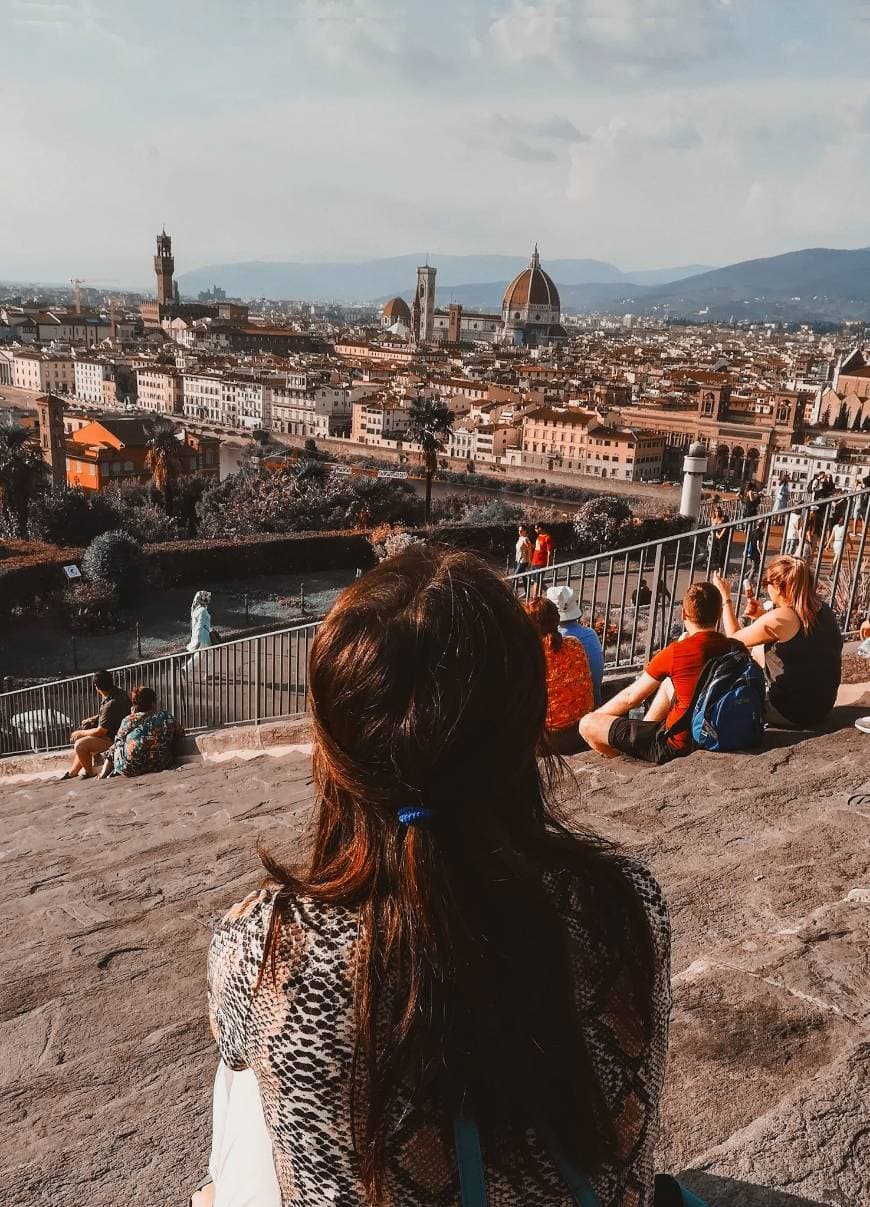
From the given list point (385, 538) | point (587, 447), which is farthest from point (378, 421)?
point (385, 538)

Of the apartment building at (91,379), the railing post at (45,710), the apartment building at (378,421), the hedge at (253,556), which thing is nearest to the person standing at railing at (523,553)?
the railing post at (45,710)

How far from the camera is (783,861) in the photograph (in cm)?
328

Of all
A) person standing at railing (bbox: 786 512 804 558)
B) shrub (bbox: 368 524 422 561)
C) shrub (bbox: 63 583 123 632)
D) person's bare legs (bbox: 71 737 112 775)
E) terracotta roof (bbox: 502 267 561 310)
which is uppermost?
terracotta roof (bbox: 502 267 561 310)

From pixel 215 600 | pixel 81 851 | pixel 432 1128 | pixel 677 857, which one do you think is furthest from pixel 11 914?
pixel 215 600

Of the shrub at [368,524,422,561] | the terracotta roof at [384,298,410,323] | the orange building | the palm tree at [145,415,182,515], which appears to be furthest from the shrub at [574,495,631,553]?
the terracotta roof at [384,298,410,323]

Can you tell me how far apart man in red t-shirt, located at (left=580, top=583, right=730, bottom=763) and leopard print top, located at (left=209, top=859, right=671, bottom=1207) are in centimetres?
311

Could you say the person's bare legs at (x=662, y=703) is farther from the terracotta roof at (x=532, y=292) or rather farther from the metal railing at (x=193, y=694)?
the terracotta roof at (x=532, y=292)

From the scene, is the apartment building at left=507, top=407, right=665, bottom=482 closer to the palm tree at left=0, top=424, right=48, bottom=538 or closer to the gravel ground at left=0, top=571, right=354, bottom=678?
the palm tree at left=0, top=424, right=48, bottom=538

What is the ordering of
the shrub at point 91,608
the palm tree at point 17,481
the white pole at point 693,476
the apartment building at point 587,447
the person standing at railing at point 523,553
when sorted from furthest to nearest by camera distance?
the apartment building at point 587,447, the palm tree at point 17,481, the shrub at point 91,608, the person standing at railing at point 523,553, the white pole at point 693,476

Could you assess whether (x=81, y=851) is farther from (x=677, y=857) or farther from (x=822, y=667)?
(x=822, y=667)

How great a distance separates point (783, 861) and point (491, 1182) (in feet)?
7.55

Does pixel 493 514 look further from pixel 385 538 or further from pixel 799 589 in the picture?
pixel 799 589

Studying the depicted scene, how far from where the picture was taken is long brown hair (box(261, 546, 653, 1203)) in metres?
1.18

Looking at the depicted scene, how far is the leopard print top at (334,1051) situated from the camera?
118 centimetres
